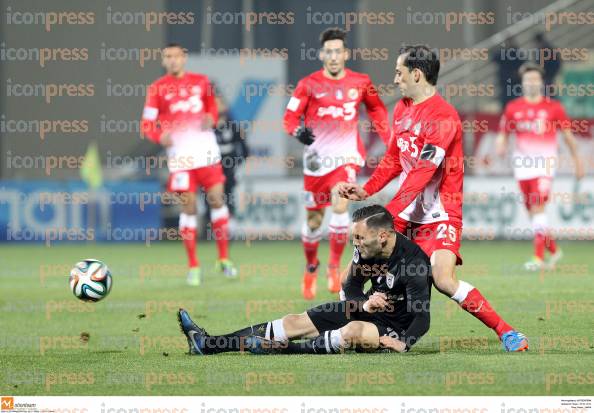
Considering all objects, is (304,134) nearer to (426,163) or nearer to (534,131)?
(426,163)

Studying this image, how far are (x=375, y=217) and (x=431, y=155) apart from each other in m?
0.74

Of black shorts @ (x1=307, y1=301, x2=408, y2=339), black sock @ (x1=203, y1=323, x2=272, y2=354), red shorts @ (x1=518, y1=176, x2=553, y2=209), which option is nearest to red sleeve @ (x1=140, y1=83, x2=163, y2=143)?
red shorts @ (x1=518, y1=176, x2=553, y2=209)

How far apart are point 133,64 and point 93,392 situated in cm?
1835

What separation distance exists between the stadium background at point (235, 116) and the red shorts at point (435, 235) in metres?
4.82

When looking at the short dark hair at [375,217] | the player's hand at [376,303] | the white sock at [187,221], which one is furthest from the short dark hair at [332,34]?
the player's hand at [376,303]

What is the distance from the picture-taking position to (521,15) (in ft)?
74.0

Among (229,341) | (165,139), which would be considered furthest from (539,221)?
(229,341)

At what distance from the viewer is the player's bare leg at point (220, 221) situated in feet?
41.9

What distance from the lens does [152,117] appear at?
1246cm

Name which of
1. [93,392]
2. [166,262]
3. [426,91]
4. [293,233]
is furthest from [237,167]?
[93,392]

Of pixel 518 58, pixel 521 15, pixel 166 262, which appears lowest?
pixel 166 262

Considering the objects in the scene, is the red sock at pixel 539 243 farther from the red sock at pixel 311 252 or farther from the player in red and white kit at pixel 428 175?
the player in red and white kit at pixel 428 175

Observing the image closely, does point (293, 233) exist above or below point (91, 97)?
below

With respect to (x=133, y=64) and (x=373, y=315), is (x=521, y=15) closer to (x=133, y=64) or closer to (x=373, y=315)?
(x=133, y=64)
